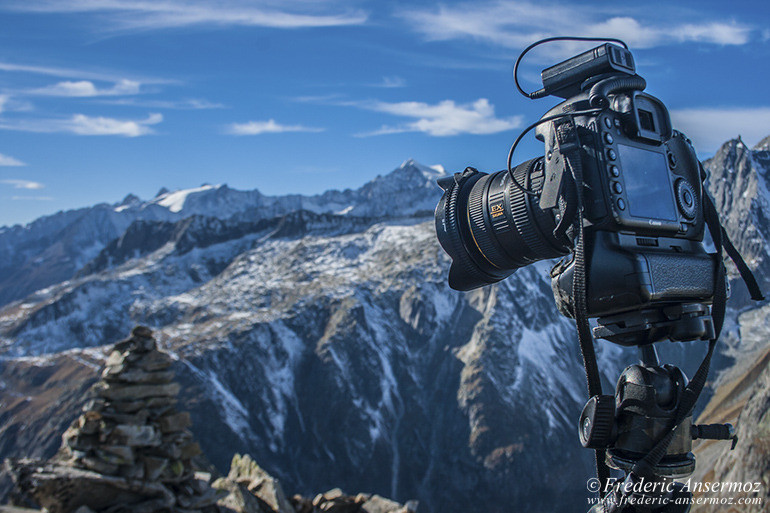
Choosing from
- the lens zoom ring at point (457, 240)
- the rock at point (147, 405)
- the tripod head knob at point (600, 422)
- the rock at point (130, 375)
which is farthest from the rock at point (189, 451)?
the tripod head knob at point (600, 422)

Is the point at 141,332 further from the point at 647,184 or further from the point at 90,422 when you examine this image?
the point at 647,184

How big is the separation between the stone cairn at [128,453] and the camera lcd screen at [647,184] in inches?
500

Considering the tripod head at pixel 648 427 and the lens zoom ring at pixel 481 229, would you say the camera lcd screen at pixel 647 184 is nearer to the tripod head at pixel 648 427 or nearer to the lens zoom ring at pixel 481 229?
the tripod head at pixel 648 427

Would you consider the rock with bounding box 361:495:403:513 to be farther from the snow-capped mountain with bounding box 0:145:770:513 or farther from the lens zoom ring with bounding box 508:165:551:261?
the snow-capped mountain with bounding box 0:145:770:513

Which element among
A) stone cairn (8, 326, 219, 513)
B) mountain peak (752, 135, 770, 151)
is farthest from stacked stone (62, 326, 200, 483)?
mountain peak (752, 135, 770, 151)

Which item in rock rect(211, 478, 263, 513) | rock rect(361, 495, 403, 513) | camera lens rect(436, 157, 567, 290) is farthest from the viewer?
rock rect(361, 495, 403, 513)

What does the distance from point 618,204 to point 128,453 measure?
1291 centimetres

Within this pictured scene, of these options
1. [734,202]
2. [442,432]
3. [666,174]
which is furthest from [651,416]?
[734,202]

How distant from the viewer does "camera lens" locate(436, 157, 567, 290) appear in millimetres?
4906

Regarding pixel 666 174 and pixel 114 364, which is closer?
pixel 666 174

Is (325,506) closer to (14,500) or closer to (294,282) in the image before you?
(14,500)

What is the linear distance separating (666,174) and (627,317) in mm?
1167

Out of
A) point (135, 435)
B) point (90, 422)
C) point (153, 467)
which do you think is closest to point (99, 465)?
point (135, 435)

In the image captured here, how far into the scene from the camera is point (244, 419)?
353 ft
